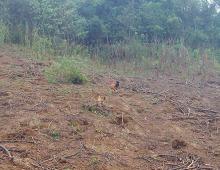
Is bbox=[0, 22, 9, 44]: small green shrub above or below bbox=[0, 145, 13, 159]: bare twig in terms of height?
above

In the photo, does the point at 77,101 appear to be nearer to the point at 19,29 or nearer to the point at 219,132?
the point at 219,132

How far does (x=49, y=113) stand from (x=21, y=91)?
1.21m

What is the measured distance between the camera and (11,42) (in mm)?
10656

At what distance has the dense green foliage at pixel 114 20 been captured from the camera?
469 inches

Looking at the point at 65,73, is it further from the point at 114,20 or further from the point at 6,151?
the point at 114,20

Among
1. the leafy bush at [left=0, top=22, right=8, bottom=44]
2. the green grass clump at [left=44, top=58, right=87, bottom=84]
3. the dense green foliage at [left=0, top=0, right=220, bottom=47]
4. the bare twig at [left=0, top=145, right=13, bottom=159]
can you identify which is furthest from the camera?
the dense green foliage at [left=0, top=0, right=220, bottom=47]

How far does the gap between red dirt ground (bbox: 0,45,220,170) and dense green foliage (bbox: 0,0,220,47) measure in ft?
12.8

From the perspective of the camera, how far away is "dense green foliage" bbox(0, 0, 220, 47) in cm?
1192

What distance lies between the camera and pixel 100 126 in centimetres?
509

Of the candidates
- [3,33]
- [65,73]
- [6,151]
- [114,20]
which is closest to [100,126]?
[6,151]

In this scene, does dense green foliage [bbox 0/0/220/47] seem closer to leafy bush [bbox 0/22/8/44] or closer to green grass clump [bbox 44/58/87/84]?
leafy bush [bbox 0/22/8/44]

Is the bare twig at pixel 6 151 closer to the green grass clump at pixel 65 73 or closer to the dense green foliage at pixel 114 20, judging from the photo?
the green grass clump at pixel 65 73

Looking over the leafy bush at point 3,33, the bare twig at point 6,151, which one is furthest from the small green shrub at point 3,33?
the bare twig at point 6,151

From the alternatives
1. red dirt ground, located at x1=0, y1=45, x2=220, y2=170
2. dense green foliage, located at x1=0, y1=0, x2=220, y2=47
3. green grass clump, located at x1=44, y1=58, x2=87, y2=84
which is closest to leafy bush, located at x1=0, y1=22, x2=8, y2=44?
dense green foliage, located at x1=0, y1=0, x2=220, y2=47
